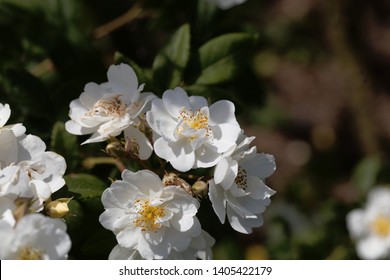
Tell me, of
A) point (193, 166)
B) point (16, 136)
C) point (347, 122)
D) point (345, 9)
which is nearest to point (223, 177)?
point (193, 166)

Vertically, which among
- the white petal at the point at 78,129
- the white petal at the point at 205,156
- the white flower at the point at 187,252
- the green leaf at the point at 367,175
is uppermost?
the white petal at the point at 205,156

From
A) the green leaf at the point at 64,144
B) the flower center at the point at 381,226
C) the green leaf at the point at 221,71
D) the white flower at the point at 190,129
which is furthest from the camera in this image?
the flower center at the point at 381,226

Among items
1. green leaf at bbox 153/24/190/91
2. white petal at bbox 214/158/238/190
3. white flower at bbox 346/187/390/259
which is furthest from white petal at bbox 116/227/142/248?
white flower at bbox 346/187/390/259

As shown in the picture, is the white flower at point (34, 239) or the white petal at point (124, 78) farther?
the white petal at point (124, 78)

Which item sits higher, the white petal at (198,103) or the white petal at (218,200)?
the white petal at (198,103)

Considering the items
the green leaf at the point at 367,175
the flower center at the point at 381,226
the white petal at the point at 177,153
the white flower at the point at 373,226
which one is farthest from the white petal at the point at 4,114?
the green leaf at the point at 367,175

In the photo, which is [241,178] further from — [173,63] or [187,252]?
[173,63]

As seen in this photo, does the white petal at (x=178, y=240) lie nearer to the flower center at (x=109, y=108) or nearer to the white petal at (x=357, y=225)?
the flower center at (x=109, y=108)
